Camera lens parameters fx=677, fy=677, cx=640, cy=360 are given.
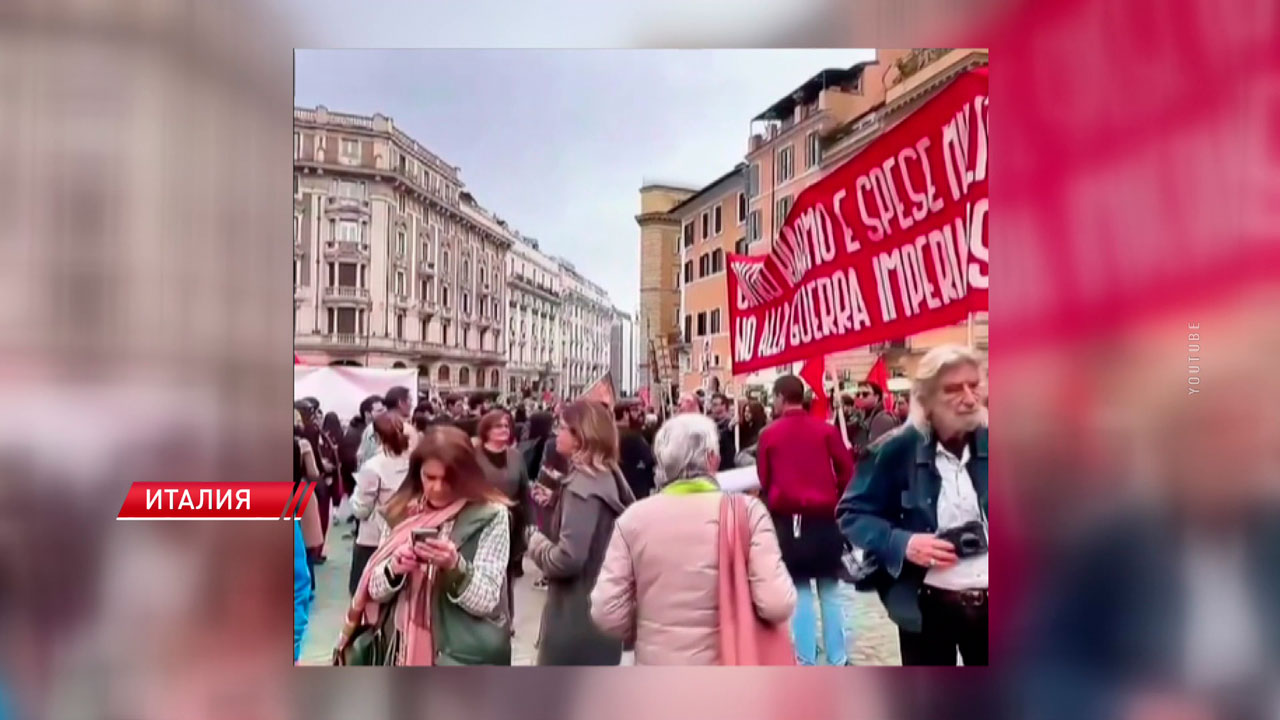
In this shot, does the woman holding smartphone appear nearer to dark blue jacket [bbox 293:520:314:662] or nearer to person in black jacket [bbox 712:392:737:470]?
dark blue jacket [bbox 293:520:314:662]

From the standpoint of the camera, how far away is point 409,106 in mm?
1725

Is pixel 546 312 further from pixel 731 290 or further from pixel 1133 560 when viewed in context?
pixel 1133 560

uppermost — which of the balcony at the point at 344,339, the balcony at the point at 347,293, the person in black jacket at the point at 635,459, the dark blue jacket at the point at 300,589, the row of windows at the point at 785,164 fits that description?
the row of windows at the point at 785,164

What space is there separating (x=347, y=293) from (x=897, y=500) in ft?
5.00

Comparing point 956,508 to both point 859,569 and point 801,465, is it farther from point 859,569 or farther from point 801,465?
point 801,465

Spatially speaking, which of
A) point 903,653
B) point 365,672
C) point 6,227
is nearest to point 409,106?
point 6,227

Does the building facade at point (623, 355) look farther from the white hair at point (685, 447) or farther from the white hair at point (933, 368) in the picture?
the white hair at point (933, 368)

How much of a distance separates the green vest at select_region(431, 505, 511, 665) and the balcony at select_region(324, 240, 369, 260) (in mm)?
712

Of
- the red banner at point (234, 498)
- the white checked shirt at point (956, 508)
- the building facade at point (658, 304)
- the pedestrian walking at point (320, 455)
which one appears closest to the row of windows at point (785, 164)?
the building facade at point (658, 304)

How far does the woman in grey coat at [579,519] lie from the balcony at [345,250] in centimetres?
67

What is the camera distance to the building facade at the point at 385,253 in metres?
1.73

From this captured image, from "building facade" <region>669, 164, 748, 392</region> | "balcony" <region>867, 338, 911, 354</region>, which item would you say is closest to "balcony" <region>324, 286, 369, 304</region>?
"building facade" <region>669, 164, 748, 392</region>

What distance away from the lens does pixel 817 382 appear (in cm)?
175

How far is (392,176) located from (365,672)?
1.31 meters
